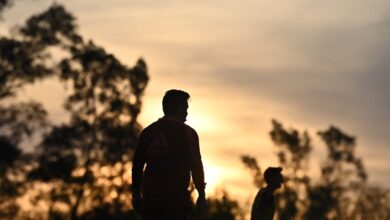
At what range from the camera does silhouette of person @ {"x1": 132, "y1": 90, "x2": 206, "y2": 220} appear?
28.7 ft

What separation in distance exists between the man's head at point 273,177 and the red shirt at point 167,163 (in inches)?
174

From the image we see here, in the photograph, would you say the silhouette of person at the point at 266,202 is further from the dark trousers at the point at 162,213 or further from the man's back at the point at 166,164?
the dark trousers at the point at 162,213

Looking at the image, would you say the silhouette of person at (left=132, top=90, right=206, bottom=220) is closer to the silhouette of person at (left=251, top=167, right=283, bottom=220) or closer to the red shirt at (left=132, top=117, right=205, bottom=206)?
the red shirt at (left=132, top=117, right=205, bottom=206)

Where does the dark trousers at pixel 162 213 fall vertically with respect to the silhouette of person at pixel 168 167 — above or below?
below

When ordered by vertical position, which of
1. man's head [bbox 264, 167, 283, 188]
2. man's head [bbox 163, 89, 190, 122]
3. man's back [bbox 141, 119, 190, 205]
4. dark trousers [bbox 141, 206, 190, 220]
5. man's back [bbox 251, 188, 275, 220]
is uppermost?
man's head [bbox 264, 167, 283, 188]

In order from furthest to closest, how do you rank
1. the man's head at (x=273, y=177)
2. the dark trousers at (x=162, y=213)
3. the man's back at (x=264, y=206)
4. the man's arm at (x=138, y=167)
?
the man's head at (x=273, y=177), the man's back at (x=264, y=206), the man's arm at (x=138, y=167), the dark trousers at (x=162, y=213)

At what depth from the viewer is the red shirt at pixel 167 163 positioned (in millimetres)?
8734

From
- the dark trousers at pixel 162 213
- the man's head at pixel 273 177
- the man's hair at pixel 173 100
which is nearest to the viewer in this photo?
the dark trousers at pixel 162 213

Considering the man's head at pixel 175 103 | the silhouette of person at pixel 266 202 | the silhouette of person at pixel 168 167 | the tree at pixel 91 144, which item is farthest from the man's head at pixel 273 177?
the tree at pixel 91 144

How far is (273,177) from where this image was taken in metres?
13.3

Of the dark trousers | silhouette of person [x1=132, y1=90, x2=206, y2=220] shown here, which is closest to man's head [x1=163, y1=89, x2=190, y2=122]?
silhouette of person [x1=132, y1=90, x2=206, y2=220]

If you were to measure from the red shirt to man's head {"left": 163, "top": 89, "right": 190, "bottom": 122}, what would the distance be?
A: 0.09 metres

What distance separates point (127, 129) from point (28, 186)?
25.1 feet

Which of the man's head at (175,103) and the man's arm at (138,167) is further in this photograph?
the man's head at (175,103)
